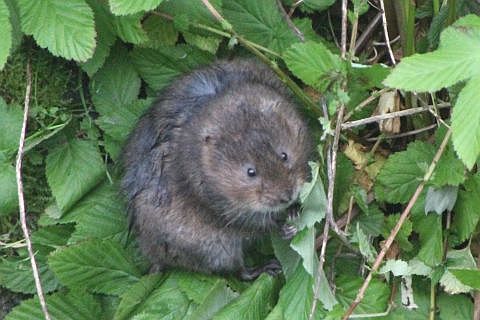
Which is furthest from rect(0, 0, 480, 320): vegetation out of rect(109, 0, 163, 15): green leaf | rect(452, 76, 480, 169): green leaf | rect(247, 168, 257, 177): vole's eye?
rect(452, 76, 480, 169): green leaf

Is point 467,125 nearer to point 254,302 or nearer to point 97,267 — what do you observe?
point 254,302

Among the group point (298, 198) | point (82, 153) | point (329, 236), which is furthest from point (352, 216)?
point (82, 153)

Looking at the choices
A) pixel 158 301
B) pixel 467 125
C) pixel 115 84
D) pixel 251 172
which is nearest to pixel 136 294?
pixel 158 301

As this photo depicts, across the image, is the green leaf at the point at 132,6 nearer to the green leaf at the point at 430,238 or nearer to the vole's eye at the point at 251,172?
the vole's eye at the point at 251,172

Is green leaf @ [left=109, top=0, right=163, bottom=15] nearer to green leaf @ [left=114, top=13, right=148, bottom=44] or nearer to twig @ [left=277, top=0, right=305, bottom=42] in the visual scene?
green leaf @ [left=114, top=13, right=148, bottom=44]

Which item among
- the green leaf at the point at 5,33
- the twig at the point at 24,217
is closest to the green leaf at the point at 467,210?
the twig at the point at 24,217

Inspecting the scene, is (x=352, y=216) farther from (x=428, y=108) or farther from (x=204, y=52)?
(x=204, y=52)
